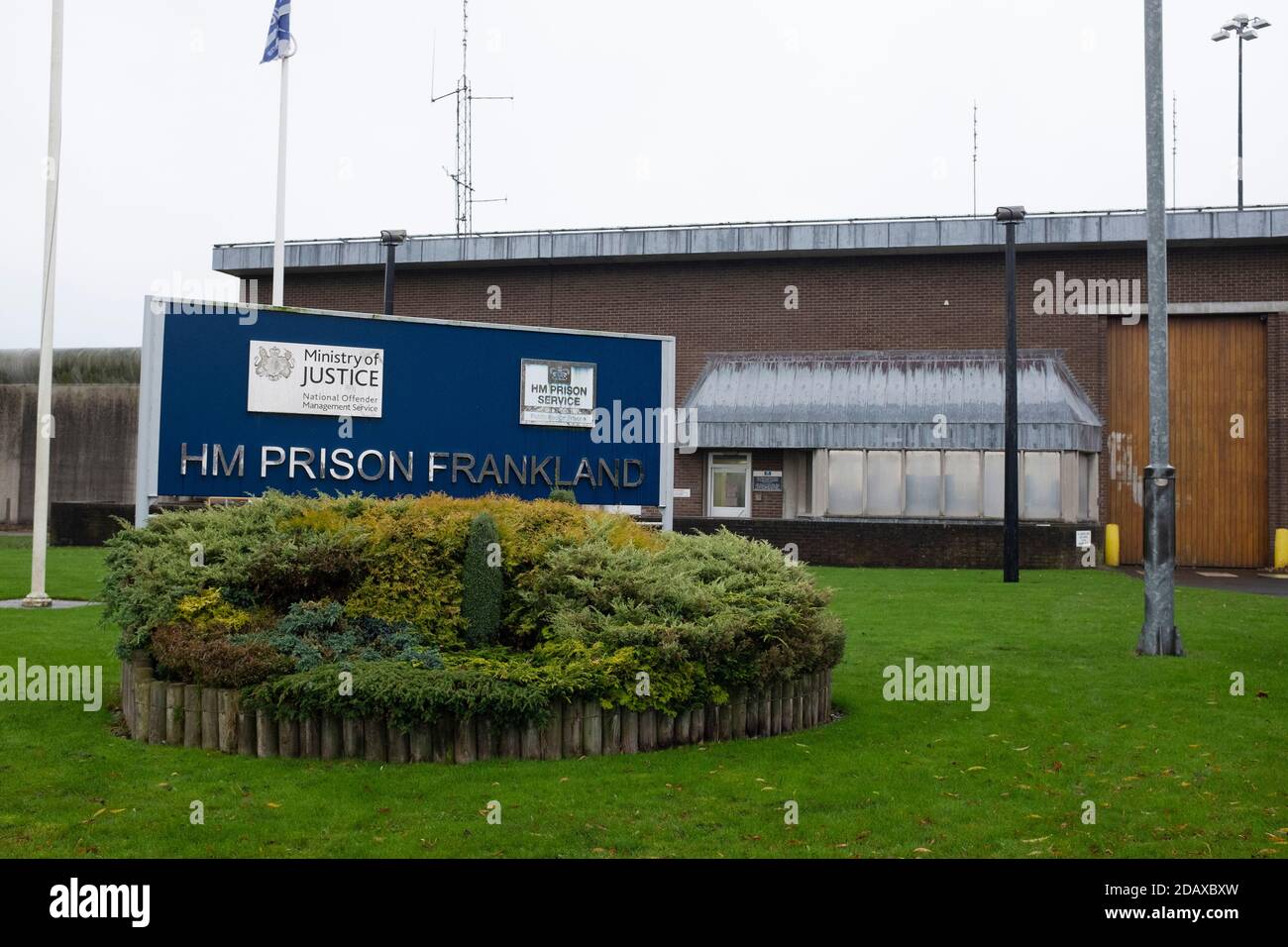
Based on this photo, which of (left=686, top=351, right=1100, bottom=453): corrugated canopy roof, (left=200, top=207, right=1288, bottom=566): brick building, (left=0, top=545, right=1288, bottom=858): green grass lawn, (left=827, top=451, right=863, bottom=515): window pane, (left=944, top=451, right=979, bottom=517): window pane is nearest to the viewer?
(left=0, top=545, right=1288, bottom=858): green grass lawn

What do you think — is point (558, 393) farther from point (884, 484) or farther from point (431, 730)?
point (884, 484)

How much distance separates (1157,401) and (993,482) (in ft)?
59.0

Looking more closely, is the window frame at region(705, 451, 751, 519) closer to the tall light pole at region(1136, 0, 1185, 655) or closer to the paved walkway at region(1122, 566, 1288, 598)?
the paved walkway at region(1122, 566, 1288, 598)

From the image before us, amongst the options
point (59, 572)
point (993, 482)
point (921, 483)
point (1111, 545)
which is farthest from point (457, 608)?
point (1111, 545)

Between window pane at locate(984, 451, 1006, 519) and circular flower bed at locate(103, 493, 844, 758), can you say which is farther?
window pane at locate(984, 451, 1006, 519)

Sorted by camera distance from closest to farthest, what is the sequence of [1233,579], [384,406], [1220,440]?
[384,406]
[1233,579]
[1220,440]

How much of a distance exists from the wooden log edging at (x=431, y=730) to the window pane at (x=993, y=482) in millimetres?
23415

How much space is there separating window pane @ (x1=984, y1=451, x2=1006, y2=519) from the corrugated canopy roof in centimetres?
28

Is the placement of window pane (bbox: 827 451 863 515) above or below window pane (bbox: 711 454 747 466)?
below

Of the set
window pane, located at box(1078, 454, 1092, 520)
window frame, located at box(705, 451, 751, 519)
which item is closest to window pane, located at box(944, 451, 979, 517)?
window pane, located at box(1078, 454, 1092, 520)

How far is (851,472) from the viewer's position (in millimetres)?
32812

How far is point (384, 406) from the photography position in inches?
630

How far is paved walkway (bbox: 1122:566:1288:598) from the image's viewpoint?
2428 centimetres

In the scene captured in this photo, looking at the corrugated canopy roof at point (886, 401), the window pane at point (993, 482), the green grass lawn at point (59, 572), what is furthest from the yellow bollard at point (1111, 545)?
the green grass lawn at point (59, 572)
